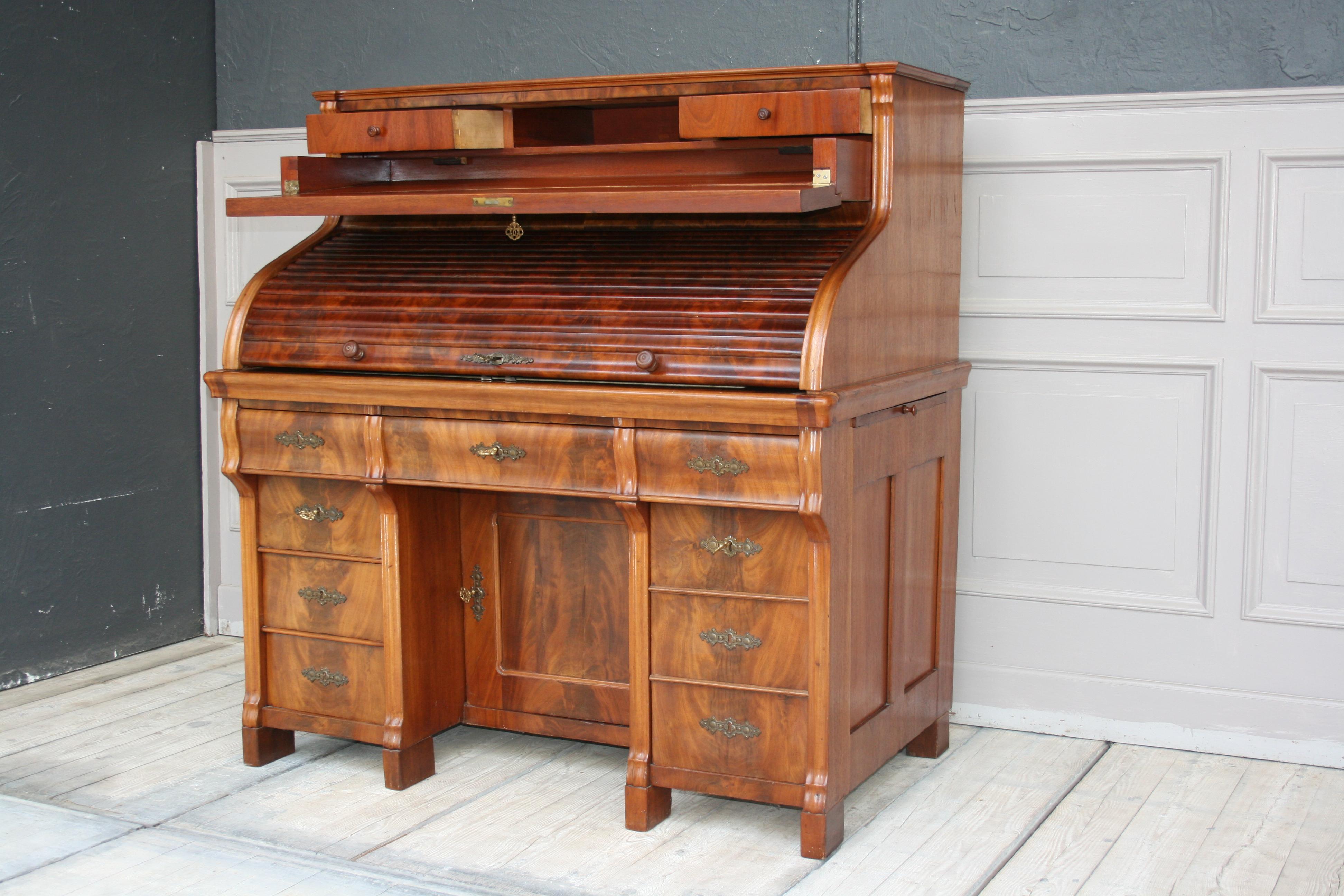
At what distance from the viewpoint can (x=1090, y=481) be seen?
337 cm

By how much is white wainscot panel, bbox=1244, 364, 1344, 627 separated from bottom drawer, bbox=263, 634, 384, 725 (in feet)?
6.83

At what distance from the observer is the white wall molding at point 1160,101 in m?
3.06

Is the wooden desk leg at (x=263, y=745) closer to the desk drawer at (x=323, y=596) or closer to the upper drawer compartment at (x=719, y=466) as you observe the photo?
the desk drawer at (x=323, y=596)

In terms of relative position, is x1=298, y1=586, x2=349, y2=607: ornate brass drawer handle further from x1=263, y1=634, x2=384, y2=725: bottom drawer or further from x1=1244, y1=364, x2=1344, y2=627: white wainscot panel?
x1=1244, y1=364, x2=1344, y2=627: white wainscot panel

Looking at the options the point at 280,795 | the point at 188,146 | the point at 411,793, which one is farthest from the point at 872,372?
the point at 188,146

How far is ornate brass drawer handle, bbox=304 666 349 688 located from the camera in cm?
311

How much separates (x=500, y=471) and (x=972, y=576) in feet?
4.49

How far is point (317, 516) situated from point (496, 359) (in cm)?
64

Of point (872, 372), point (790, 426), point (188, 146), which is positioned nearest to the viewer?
point (790, 426)

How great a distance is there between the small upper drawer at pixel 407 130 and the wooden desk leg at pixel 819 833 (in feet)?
5.42

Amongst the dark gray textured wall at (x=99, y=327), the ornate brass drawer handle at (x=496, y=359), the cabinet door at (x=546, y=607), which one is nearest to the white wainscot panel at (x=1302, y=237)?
the cabinet door at (x=546, y=607)

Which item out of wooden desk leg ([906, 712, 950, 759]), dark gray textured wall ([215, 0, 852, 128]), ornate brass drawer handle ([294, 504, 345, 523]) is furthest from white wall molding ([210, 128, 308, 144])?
wooden desk leg ([906, 712, 950, 759])

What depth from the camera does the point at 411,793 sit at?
3.05 meters

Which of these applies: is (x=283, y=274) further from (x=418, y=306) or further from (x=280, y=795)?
(x=280, y=795)
